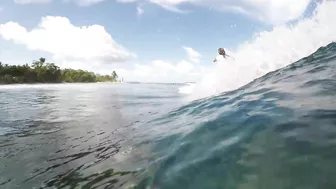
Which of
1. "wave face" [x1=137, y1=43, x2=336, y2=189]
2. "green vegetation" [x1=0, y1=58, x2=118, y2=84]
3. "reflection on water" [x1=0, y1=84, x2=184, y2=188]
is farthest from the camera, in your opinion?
"green vegetation" [x1=0, y1=58, x2=118, y2=84]

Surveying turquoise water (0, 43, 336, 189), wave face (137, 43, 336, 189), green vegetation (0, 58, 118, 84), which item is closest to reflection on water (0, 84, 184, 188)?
turquoise water (0, 43, 336, 189)

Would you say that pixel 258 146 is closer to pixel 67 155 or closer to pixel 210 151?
pixel 210 151

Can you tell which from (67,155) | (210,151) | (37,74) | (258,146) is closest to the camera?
(258,146)

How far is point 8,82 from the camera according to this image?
2667 inches

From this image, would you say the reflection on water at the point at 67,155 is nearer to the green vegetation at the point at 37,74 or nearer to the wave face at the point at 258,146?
the wave face at the point at 258,146

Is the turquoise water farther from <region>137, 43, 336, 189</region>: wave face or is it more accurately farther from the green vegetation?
the green vegetation

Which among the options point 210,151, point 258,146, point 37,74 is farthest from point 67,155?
point 37,74

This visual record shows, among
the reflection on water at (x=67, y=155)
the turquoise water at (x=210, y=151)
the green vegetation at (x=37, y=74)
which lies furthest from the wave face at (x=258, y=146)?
the green vegetation at (x=37, y=74)

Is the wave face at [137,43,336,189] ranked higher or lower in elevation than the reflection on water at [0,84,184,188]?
higher

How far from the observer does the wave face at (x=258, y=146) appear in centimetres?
249

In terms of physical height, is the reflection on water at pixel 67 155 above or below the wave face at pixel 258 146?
below

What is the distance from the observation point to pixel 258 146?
121 inches

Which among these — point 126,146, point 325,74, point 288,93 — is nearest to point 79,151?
point 126,146

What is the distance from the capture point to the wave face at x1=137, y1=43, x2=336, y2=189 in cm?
249
